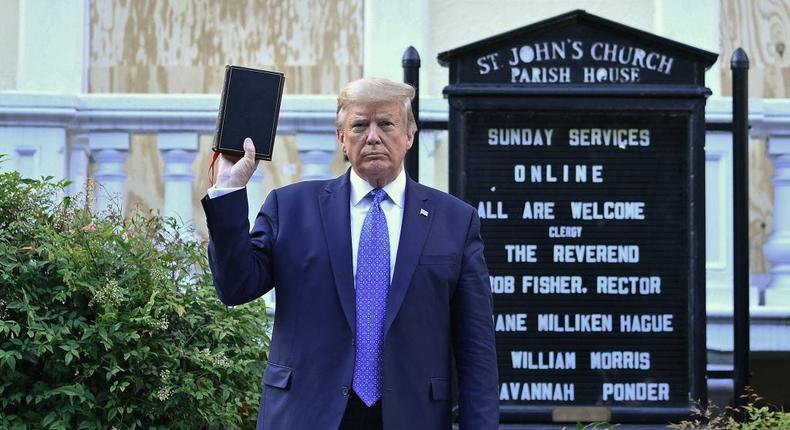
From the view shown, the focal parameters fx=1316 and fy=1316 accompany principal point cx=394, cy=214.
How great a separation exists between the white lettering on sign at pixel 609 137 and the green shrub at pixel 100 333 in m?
1.54

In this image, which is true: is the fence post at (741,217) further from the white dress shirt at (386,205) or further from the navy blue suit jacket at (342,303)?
the white dress shirt at (386,205)

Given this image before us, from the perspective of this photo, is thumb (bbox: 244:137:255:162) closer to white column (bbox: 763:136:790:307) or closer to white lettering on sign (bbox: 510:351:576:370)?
white lettering on sign (bbox: 510:351:576:370)

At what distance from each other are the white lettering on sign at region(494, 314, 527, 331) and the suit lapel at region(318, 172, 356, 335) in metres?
1.80

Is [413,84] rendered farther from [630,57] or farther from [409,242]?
[409,242]

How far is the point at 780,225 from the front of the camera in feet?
21.0

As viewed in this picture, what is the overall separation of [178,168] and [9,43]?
1.50 metres

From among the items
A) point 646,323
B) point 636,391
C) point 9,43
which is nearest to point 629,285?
point 646,323

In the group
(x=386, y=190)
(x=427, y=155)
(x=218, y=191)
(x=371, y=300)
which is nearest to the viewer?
(x=218, y=191)

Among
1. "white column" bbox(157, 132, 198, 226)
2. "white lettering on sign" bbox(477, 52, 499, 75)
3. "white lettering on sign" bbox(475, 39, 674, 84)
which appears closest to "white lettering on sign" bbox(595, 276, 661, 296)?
"white lettering on sign" bbox(475, 39, 674, 84)

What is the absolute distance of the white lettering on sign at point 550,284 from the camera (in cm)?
521

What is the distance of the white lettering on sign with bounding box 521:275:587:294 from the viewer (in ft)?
17.1

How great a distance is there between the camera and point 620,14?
7.32 metres

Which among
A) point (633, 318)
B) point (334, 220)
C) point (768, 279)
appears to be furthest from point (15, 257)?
point (768, 279)

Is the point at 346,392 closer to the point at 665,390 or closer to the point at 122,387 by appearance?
the point at 122,387
